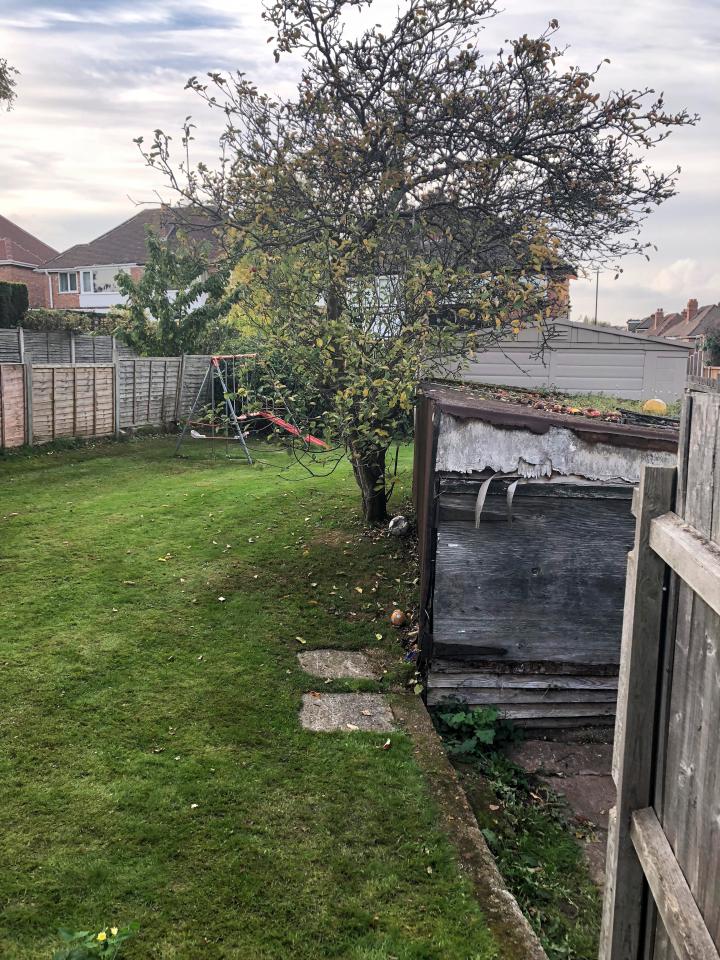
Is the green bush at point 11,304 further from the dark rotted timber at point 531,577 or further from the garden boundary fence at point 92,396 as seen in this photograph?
the dark rotted timber at point 531,577

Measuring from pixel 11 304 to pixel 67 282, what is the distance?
23.3 metres

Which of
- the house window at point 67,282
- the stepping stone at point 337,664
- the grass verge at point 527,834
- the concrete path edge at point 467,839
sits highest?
the house window at point 67,282

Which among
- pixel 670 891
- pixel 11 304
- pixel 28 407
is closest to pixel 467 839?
pixel 670 891

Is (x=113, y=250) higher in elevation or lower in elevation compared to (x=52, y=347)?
higher

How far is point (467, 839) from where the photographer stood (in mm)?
3932

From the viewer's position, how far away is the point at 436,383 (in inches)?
370

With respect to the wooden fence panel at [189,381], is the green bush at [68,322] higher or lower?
higher

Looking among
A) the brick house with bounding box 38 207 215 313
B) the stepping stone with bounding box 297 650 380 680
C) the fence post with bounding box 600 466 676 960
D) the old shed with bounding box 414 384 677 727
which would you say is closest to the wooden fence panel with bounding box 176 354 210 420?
the stepping stone with bounding box 297 650 380 680

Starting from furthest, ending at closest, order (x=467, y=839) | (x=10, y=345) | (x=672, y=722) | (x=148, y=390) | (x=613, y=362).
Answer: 1. (x=148, y=390)
2. (x=10, y=345)
3. (x=613, y=362)
4. (x=467, y=839)
5. (x=672, y=722)

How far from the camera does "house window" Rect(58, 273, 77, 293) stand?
46.2 metres

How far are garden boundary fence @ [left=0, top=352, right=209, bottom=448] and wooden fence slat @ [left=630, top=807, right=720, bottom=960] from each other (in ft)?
44.6

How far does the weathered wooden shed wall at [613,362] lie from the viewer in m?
16.7

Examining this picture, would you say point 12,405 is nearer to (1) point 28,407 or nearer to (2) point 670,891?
(1) point 28,407

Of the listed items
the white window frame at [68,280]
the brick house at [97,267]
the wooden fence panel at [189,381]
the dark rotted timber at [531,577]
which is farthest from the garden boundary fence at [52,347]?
the white window frame at [68,280]
